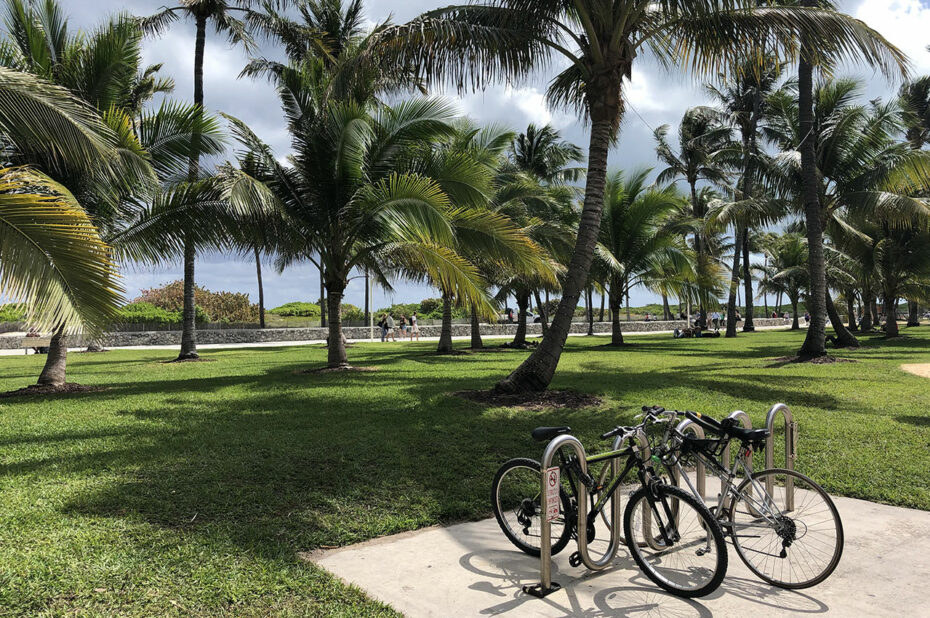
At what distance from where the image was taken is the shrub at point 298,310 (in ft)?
159

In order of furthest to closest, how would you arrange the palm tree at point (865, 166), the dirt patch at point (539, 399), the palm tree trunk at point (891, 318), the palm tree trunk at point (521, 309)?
1. the palm tree trunk at point (891, 318)
2. the palm tree trunk at point (521, 309)
3. the palm tree at point (865, 166)
4. the dirt patch at point (539, 399)

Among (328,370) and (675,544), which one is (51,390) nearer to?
(328,370)

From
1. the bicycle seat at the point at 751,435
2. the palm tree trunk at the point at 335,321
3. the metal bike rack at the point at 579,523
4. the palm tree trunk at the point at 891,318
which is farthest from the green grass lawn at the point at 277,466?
the palm tree trunk at the point at 891,318

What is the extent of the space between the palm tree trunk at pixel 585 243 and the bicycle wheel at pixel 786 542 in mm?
5322

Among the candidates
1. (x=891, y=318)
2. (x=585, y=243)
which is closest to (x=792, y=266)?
(x=891, y=318)

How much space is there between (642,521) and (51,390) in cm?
1120

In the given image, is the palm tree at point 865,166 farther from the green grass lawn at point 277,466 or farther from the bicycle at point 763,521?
the bicycle at point 763,521

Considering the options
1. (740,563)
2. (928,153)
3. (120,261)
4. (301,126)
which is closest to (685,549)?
Answer: (740,563)

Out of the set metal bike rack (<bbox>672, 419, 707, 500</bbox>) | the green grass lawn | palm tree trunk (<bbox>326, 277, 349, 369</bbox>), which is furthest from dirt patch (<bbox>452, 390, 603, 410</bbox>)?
palm tree trunk (<bbox>326, 277, 349, 369</bbox>)

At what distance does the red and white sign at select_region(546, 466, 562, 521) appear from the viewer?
3.16 m

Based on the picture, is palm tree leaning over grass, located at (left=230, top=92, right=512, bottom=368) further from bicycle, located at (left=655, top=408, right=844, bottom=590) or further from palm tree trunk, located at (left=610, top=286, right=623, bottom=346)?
palm tree trunk, located at (left=610, top=286, right=623, bottom=346)

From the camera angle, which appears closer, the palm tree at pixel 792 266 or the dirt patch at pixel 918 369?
the dirt patch at pixel 918 369

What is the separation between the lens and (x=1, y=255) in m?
4.92

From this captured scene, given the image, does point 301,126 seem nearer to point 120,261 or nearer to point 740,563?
point 120,261
